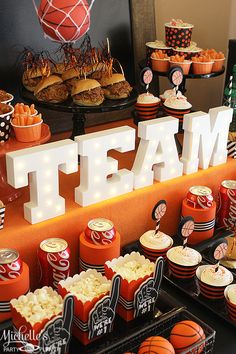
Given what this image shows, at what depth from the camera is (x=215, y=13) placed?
295cm

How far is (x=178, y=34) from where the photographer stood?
2369 mm

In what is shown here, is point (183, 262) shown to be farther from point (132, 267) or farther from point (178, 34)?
point (178, 34)

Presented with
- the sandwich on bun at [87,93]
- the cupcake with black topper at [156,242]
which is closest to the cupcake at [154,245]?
the cupcake with black topper at [156,242]

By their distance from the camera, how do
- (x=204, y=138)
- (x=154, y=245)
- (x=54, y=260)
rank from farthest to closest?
(x=204, y=138), (x=154, y=245), (x=54, y=260)

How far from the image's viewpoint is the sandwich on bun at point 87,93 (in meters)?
1.88

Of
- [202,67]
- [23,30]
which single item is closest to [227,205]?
[202,67]

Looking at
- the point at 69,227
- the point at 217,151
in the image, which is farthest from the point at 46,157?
Result: the point at 217,151

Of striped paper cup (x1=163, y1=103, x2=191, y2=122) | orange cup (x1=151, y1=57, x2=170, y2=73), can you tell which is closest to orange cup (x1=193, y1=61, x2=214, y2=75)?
orange cup (x1=151, y1=57, x2=170, y2=73)

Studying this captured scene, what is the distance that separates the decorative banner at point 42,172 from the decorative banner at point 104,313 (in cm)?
41

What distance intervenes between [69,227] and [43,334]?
0.52m

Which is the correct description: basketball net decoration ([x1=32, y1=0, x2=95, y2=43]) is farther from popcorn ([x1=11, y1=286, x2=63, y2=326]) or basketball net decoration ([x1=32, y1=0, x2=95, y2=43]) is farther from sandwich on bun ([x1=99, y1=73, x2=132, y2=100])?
popcorn ([x1=11, y1=286, x2=63, y2=326])

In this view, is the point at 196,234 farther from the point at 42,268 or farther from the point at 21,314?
the point at 21,314

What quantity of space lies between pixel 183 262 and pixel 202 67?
96cm

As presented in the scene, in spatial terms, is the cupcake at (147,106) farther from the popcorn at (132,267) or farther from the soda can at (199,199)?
the popcorn at (132,267)
